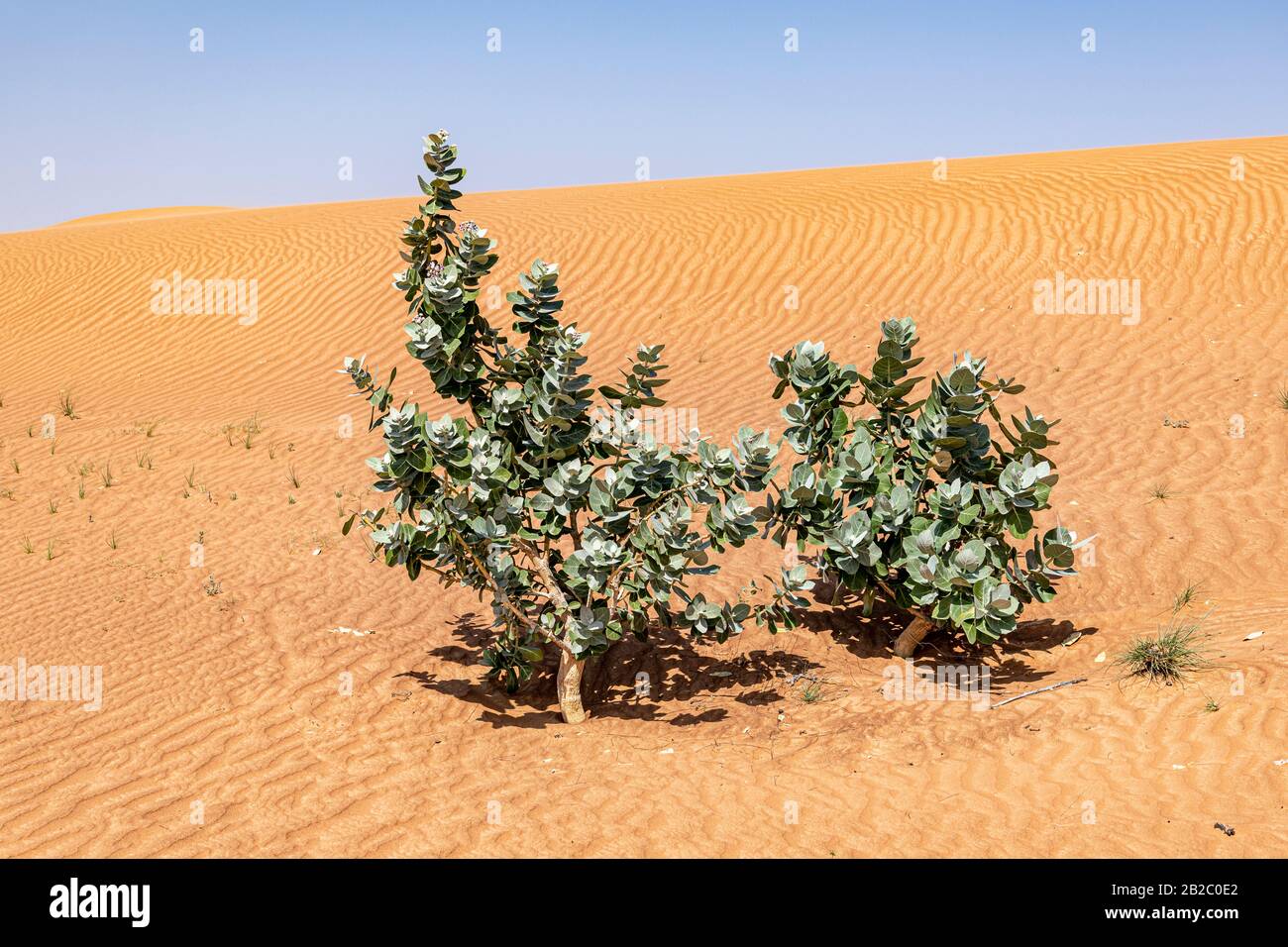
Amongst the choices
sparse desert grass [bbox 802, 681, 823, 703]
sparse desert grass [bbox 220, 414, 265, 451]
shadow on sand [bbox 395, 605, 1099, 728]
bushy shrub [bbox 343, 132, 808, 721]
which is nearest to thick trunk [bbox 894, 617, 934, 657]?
shadow on sand [bbox 395, 605, 1099, 728]

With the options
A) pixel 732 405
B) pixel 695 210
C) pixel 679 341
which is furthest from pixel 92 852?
pixel 695 210

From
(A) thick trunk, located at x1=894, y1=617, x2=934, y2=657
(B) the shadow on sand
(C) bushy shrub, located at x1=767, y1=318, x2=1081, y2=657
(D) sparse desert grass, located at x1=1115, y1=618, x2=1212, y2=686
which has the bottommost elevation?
(B) the shadow on sand

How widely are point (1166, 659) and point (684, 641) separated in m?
2.83

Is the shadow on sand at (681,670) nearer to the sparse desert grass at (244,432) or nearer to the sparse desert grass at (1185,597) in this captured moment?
the sparse desert grass at (1185,597)

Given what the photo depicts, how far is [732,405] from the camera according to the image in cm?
1225

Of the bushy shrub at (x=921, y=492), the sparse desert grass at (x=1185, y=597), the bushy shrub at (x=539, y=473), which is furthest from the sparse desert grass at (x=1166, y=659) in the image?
the bushy shrub at (x=539, y=473)

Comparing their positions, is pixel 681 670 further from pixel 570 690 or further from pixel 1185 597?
pixel 1185 597

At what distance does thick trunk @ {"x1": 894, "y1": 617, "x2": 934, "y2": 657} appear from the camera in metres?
6.23

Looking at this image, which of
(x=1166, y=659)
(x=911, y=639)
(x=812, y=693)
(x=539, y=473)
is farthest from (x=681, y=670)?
(x=1166, y=659)

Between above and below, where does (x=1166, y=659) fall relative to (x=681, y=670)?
above

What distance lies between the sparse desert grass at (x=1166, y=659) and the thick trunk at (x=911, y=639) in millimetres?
1166

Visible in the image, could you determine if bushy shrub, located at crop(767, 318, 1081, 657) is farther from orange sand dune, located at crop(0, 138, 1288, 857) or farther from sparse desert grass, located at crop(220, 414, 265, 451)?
sparse desert grass, located at crop(220, 414, 265, 451)

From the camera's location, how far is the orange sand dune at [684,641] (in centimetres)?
429

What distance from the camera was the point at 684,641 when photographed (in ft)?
22.0
